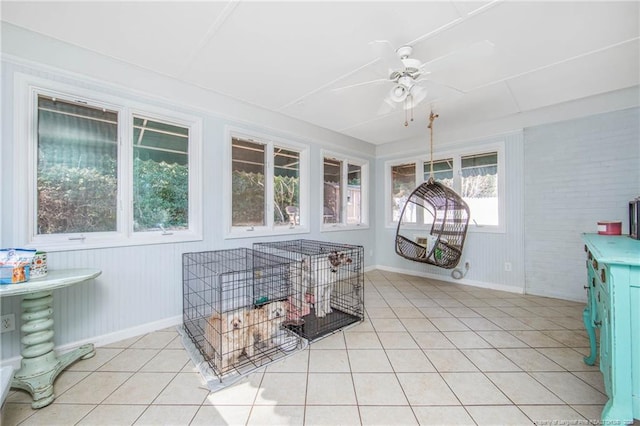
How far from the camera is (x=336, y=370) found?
1.92 meters

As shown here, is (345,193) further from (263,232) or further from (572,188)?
(572,188)

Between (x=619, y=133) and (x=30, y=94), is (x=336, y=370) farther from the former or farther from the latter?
(x=619, y=133)

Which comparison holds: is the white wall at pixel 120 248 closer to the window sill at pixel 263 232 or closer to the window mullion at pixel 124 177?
the window sill at pixel 263 232

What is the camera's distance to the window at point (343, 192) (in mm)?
4586

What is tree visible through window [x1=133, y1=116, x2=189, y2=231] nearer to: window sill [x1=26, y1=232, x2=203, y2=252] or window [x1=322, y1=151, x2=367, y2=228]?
window sill [x1=26, y1=232, x2=203, y2=252]

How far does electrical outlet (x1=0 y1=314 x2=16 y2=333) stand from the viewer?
6.14ft

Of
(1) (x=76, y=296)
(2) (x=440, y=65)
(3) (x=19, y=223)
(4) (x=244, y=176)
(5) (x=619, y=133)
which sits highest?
(2) (x=440, y=65)

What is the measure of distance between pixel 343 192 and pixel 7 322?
4.19 m

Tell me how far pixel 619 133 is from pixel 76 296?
586 cm

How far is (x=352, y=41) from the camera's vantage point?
6.73 feet

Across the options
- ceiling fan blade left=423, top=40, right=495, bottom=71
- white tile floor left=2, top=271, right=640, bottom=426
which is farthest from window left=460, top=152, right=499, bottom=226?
ceiling fan blade left=423, top=40, right=495, bottom=71

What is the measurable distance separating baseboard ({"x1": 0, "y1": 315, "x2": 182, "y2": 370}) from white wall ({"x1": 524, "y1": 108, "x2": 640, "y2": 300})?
4.58 m

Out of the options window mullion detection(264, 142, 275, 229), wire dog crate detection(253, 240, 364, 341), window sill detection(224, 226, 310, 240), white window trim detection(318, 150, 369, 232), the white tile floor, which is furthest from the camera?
white window trim detection(318, 150, 369, 232)

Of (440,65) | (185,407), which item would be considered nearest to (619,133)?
(440,65)
